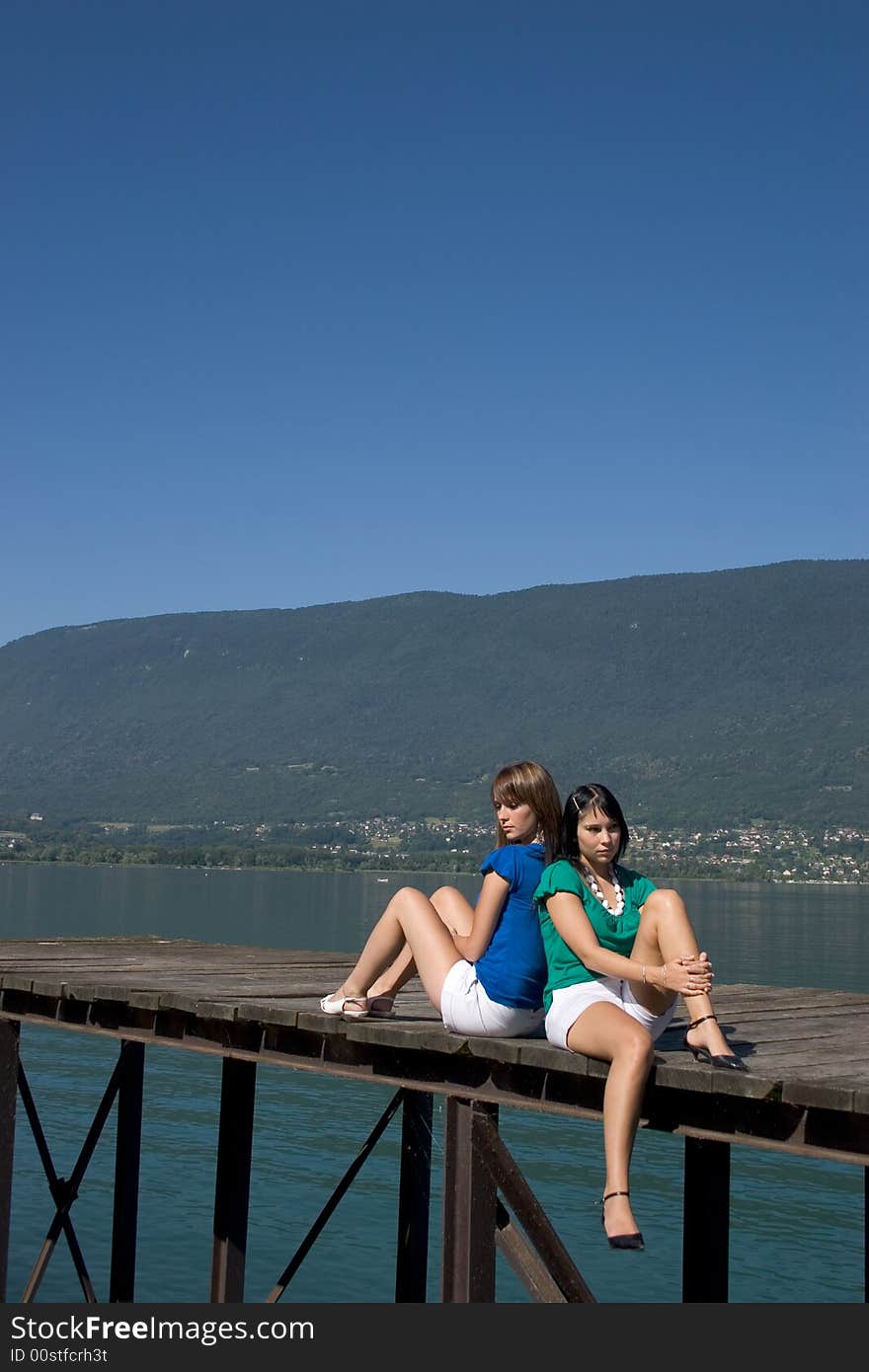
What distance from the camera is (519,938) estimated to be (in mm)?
7840

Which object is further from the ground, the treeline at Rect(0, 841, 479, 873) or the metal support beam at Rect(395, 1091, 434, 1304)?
the metal support beam at Rect(395, 1091, 434, 1304)

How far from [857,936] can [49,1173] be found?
7591 centimetres

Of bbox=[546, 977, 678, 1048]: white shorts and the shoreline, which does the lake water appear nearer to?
bbox=[546, 977, 678, 1048]: white shorts

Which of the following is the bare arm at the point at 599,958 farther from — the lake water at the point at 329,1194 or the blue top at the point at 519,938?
the lake water at the point at 329,1194

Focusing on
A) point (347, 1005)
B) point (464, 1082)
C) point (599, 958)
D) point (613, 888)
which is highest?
point (613, 888)

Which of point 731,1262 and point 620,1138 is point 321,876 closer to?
point 731,1262

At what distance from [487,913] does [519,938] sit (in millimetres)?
198

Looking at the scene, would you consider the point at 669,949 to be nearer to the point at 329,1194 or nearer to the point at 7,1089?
the point at 7,1089

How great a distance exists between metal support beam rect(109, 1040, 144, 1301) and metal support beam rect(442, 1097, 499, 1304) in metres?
5.29

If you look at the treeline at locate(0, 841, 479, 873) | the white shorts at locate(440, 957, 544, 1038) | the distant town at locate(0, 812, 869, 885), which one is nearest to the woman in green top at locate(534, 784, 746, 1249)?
the white shorts at locate(440, 957, 544, 1038)

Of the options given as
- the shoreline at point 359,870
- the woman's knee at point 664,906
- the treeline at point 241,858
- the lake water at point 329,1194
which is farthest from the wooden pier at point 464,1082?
the treeline at point 241,858

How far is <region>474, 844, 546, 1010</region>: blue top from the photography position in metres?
7.80

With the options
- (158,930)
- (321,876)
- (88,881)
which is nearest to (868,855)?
(321,876)

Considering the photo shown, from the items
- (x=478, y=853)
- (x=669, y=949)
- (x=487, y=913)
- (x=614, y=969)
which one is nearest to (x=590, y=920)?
(x=614, y=969)
